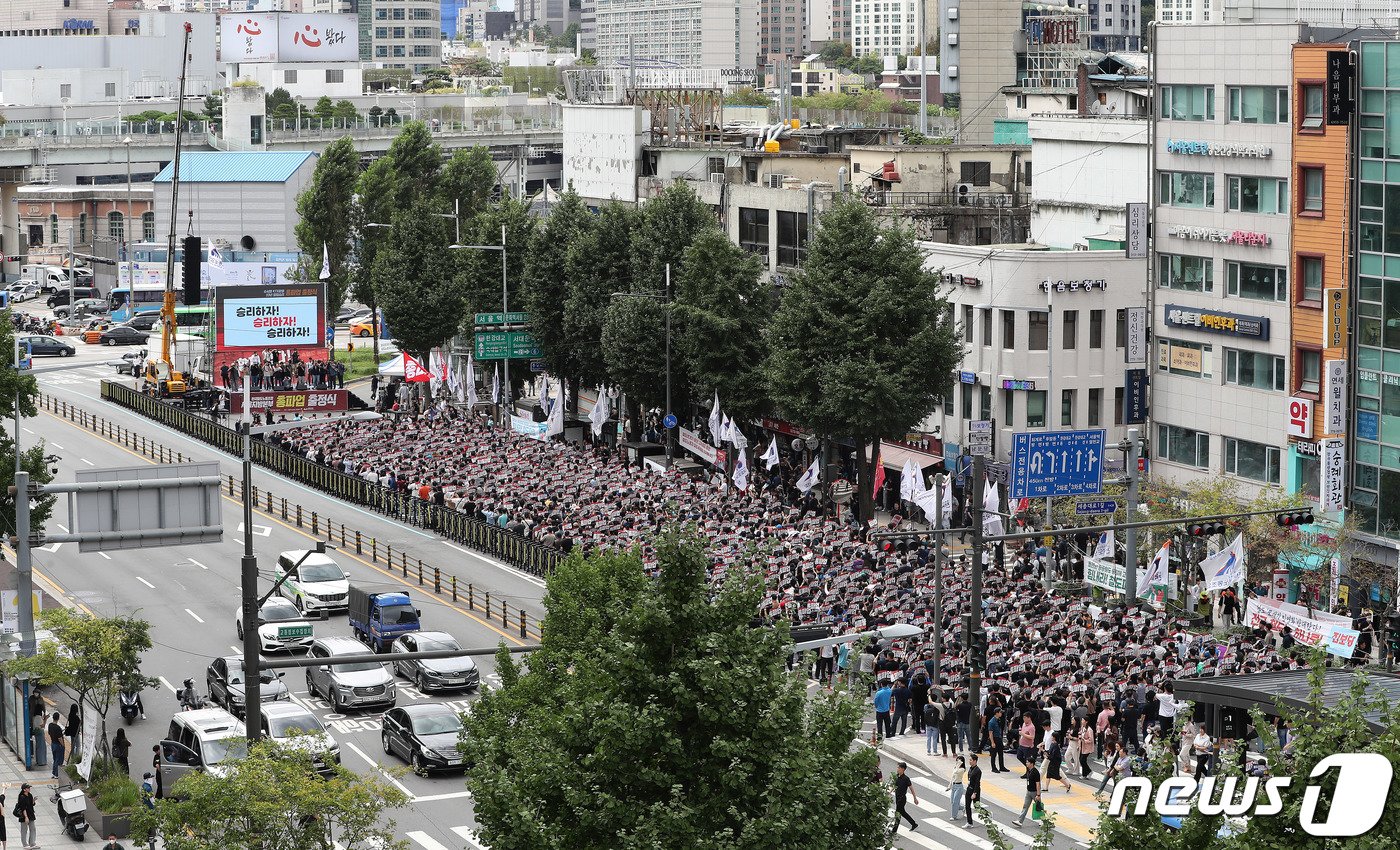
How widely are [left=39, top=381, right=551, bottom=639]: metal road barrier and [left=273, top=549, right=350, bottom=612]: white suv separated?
311 centimetres

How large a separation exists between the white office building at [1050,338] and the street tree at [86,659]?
33.2 metres

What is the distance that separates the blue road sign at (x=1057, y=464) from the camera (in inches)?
2217

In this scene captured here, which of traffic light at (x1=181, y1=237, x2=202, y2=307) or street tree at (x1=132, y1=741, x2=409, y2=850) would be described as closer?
street tree at (x1=132, y1=741, x2=409, y2=850)

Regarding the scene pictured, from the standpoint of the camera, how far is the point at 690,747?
81.7ft

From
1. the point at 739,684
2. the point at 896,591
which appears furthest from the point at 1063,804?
the point at 739,684

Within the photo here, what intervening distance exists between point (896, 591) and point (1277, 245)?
19.5 meters

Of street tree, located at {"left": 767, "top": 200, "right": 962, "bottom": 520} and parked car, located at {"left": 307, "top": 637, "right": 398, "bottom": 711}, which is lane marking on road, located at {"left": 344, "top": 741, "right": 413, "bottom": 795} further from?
street tree, located at {"left": 767, "top": 200, "right": 962, "bottom": 520}

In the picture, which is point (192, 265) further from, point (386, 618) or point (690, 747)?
point (690, 747)

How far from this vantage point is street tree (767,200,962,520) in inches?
2601

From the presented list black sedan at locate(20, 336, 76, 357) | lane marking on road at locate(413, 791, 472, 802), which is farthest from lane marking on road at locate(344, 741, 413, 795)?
black sedan at locate(20, 336, 76, 357)

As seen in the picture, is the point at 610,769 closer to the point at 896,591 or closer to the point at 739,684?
the point at 739,684

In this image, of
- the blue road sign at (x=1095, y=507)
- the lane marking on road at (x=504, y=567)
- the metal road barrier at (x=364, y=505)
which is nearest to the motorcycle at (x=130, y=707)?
the metal road barrier at (x=364, y=505)

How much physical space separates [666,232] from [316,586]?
81.6ft

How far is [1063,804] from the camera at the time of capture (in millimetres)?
41031
